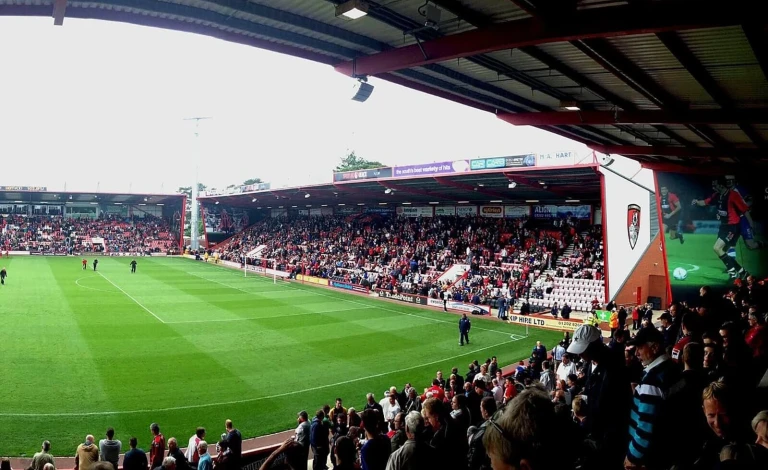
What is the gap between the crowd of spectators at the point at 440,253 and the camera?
3098cm

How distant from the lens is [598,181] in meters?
26.8

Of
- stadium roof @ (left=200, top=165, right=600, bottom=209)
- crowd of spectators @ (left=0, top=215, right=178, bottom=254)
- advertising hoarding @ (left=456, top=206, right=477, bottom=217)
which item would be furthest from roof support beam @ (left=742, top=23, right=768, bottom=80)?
crowd of spectators @ (left=0, top=215, right=178, bottom=254)

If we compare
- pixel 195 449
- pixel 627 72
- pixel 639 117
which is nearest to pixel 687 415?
pixel 627 72

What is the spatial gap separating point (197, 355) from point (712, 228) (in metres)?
19.9

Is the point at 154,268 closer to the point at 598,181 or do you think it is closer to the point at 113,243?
the point at 113,243

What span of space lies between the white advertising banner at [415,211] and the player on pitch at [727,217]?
86.3 ft

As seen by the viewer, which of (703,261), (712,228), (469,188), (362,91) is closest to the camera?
(362,91)

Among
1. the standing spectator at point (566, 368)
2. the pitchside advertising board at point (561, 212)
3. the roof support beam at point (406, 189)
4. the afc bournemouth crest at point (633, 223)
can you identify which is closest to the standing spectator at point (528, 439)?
the standing spectator at point (566, 368)

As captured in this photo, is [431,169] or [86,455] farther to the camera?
[431,169]

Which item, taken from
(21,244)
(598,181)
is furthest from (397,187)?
(21,244)

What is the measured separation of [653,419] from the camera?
3.80 metres

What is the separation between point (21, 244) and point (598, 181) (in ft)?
205

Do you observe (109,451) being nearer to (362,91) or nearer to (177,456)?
(177,456)

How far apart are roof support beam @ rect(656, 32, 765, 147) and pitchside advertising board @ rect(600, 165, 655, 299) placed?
43.6 feet
